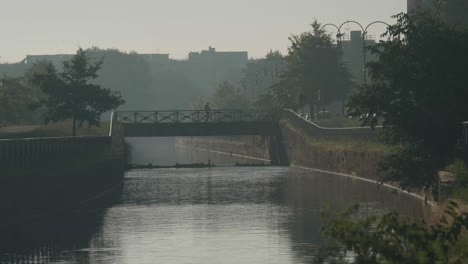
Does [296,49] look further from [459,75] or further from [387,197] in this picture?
[459,75]

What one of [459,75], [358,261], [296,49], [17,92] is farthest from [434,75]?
[296,49]

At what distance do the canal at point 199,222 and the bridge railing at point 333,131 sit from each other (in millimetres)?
5923

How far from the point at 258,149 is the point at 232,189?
196 ft

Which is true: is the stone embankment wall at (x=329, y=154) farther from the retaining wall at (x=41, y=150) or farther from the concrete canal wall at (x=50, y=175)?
the retaining wall at (x=41, y=150)

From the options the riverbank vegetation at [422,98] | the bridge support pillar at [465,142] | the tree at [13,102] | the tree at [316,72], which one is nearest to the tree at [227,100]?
the tree at [316,72]

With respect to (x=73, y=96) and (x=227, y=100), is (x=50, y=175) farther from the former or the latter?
(x=227, y=100)

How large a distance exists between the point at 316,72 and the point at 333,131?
2601 centimetres

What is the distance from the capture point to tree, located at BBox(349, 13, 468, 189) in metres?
53.8

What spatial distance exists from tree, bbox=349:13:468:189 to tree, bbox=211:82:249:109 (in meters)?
127

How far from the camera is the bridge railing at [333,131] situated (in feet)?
299

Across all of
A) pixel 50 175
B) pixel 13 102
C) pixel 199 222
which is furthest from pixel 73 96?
pixel 199 222

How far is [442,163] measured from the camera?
178 ft

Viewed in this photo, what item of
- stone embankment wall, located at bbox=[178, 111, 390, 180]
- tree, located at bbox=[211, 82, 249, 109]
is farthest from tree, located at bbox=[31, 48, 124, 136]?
tree, located at bbox=[211, 82, 249, 109]

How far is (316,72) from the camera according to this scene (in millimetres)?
129125
